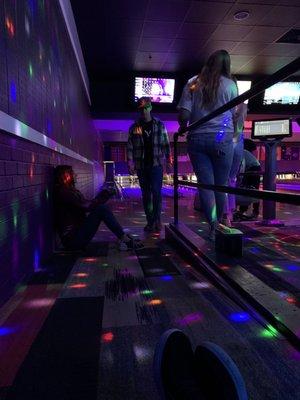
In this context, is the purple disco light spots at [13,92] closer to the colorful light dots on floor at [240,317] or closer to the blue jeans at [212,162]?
the blue jeans at [212,162]

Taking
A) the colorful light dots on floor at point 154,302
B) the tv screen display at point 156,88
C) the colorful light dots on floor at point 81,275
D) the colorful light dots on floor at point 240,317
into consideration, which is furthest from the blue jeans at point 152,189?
the tv screen display at point 156,88

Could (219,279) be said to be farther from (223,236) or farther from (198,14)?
(198,14)

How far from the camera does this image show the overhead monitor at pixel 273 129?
154 inches

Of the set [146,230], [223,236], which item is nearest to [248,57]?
[146,230]

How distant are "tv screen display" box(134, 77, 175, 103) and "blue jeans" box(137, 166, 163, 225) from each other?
179 inches

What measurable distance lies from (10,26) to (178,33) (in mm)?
4537

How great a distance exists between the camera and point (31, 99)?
88.9 inches

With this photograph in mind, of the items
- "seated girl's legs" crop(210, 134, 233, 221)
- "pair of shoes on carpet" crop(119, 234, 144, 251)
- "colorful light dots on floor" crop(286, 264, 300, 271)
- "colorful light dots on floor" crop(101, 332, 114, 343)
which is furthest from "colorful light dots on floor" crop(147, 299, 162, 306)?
"pair of shoes on carpet" crop(119, 234, 144, 251)

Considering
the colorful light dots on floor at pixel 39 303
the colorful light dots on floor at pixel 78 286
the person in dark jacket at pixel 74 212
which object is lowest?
the colorful light dots on floor at pixel 78 286

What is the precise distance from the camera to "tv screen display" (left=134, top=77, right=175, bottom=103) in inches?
310

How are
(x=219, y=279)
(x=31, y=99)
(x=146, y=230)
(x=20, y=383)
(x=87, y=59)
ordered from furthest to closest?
(x=87, y=59), (x=146, y=230), (x=31, y=99), (x=219, y=279), (x=20, y=383)

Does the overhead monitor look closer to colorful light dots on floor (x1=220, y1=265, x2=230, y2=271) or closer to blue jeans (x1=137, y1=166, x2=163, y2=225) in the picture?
blue jeans (x1=137, y1=166, x2=163, y2=225)

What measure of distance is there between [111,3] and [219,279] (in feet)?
14.1

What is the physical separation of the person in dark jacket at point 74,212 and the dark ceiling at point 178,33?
10.1 ft
